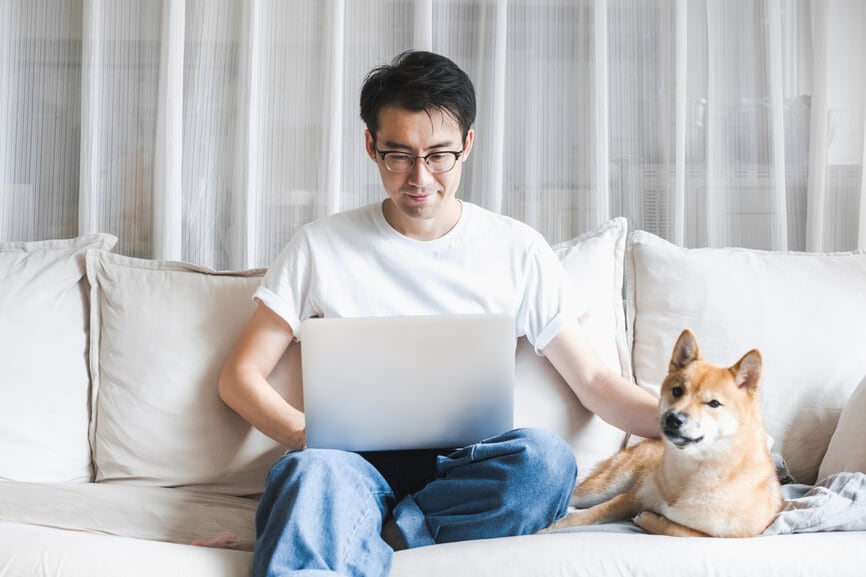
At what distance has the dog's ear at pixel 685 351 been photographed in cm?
135

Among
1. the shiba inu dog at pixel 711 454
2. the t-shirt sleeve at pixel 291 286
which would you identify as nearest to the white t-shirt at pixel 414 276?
the t-shirt sleeve at pixel 291 286

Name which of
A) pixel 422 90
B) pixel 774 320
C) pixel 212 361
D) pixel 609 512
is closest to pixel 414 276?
pixel 422 90

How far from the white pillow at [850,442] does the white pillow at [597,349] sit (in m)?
0.41

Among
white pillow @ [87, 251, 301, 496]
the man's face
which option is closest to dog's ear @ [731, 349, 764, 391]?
the man's face

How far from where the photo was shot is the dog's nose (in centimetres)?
128

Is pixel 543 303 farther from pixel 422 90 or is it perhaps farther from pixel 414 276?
pixel 422 90

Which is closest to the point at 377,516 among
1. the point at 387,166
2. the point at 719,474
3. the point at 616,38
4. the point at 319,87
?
the point at 719,474

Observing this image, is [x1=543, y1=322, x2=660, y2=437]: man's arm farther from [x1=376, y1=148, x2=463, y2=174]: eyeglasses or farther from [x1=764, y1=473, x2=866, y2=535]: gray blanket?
[x1=376, y1=148, x2=463, y2=174]: eyeglasses

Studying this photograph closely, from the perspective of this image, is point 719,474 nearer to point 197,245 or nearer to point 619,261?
point 619,261

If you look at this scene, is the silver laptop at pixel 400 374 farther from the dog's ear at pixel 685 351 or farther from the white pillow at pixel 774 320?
the white pillow at pixel 774 320

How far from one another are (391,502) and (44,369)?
853 mm

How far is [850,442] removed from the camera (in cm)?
163

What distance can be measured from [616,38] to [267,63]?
0.92 metres

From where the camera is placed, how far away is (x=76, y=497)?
1.65m
